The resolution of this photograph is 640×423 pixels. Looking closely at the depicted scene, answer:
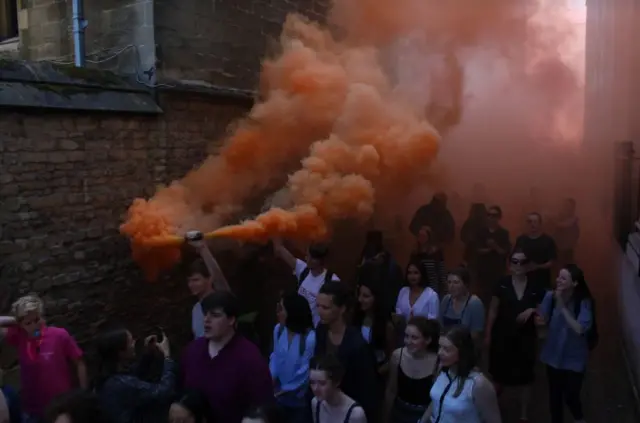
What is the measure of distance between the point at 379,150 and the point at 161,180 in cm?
274

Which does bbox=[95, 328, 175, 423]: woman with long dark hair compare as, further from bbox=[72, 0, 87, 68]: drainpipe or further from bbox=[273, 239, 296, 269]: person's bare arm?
bbox=[72, 0, 87, 68]: drainpipe

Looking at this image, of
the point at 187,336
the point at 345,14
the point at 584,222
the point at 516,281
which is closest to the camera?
the point at 516,281

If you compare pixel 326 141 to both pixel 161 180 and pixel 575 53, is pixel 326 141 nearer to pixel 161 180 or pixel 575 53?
pixel 161 180

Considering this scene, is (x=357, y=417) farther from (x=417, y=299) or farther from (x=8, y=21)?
(x=8, y=21)

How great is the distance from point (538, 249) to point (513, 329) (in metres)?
2.15

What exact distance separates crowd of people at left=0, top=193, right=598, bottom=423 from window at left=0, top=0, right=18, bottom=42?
6.14 meters

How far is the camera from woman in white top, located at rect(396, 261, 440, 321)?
534cm

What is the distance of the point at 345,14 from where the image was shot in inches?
408

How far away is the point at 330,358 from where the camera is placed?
3613 mm

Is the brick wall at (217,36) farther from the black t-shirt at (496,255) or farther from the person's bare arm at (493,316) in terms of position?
the person's bare arm at (493,316)

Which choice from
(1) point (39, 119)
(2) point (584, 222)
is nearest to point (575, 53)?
(2) point (584, 222)

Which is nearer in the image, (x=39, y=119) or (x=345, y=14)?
(x=39, y=119)

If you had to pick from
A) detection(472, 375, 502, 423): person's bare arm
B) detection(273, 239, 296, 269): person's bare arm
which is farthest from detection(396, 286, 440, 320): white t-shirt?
detection(472, 375, 502, 423): person's bare arm

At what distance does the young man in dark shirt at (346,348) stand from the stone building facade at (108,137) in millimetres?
3586
